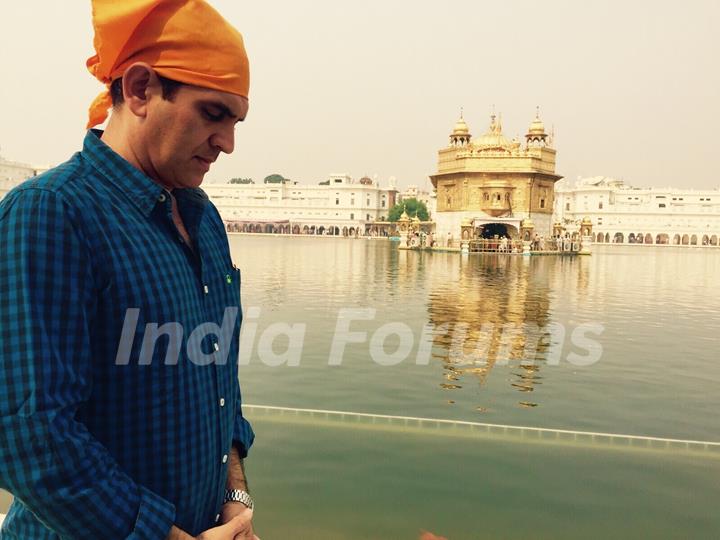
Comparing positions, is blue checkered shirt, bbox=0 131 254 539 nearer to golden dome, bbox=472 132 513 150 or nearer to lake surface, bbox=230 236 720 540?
lake surface, bbox=230 236 720 540

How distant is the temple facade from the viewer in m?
42.6

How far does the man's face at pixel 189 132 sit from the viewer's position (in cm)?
116

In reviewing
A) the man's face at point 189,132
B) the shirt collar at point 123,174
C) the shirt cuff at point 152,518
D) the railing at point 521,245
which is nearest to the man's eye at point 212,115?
the man's face at point 189,132

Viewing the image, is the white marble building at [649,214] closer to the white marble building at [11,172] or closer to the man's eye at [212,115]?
the white marble building at [11,172]

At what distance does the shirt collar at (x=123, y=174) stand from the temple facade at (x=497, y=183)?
135 feet

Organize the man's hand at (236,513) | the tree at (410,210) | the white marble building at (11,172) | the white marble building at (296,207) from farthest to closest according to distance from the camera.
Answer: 1. the white marble building at (296,207)
2. the white marble building at (11,172)
3. the tree at (410,210)
4. the man's hand at (236,513)

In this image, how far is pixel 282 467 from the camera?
3592mm

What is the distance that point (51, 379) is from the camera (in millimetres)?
964

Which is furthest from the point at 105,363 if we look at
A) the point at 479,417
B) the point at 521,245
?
the point at 521,245

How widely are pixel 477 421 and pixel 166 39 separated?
4.02 meters

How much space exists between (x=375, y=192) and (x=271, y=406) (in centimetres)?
8805

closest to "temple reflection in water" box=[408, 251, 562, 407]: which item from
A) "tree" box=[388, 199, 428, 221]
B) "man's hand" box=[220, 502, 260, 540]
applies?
"man's hand" box=[220, 502, 260, 540]

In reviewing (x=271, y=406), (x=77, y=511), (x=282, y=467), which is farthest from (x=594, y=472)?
(x=77, y=511)

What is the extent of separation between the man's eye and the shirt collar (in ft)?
0.53
